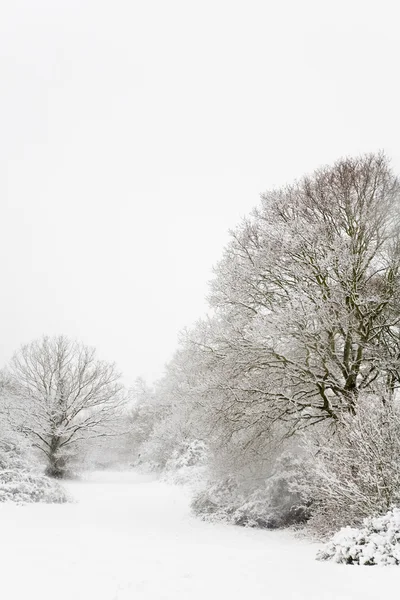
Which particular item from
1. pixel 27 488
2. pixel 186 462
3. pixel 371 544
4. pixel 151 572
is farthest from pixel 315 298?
pixel 186 462

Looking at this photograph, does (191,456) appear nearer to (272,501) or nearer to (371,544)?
(272,501)

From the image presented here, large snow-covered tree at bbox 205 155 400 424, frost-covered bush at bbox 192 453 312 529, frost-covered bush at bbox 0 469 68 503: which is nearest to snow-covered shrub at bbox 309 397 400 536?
large snow-covered tree at bbox 205 155 400 424

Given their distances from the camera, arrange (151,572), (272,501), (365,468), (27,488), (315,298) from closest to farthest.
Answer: (151,572) < (365,468) < (315,298) < (272,501) < (27,488)

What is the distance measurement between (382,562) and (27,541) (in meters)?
5.73

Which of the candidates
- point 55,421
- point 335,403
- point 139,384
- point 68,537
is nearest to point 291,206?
point 335,403

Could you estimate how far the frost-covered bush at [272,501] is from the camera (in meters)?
12.1

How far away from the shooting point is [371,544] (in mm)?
5957

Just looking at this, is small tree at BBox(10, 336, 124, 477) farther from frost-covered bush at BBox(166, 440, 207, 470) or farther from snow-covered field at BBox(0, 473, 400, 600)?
snow-covered field at BBox(0, 473, 400, 600)

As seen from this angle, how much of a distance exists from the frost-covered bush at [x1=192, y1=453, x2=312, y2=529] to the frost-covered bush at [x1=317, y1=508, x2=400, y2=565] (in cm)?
503

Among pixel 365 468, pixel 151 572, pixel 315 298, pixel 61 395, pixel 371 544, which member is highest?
pixel 315 298

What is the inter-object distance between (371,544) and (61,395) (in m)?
25.9

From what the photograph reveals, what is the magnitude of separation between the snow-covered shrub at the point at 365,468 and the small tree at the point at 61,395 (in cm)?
2239

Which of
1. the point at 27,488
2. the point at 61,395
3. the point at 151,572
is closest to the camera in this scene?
the point at 151,572

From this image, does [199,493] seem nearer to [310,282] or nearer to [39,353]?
[310,282]
